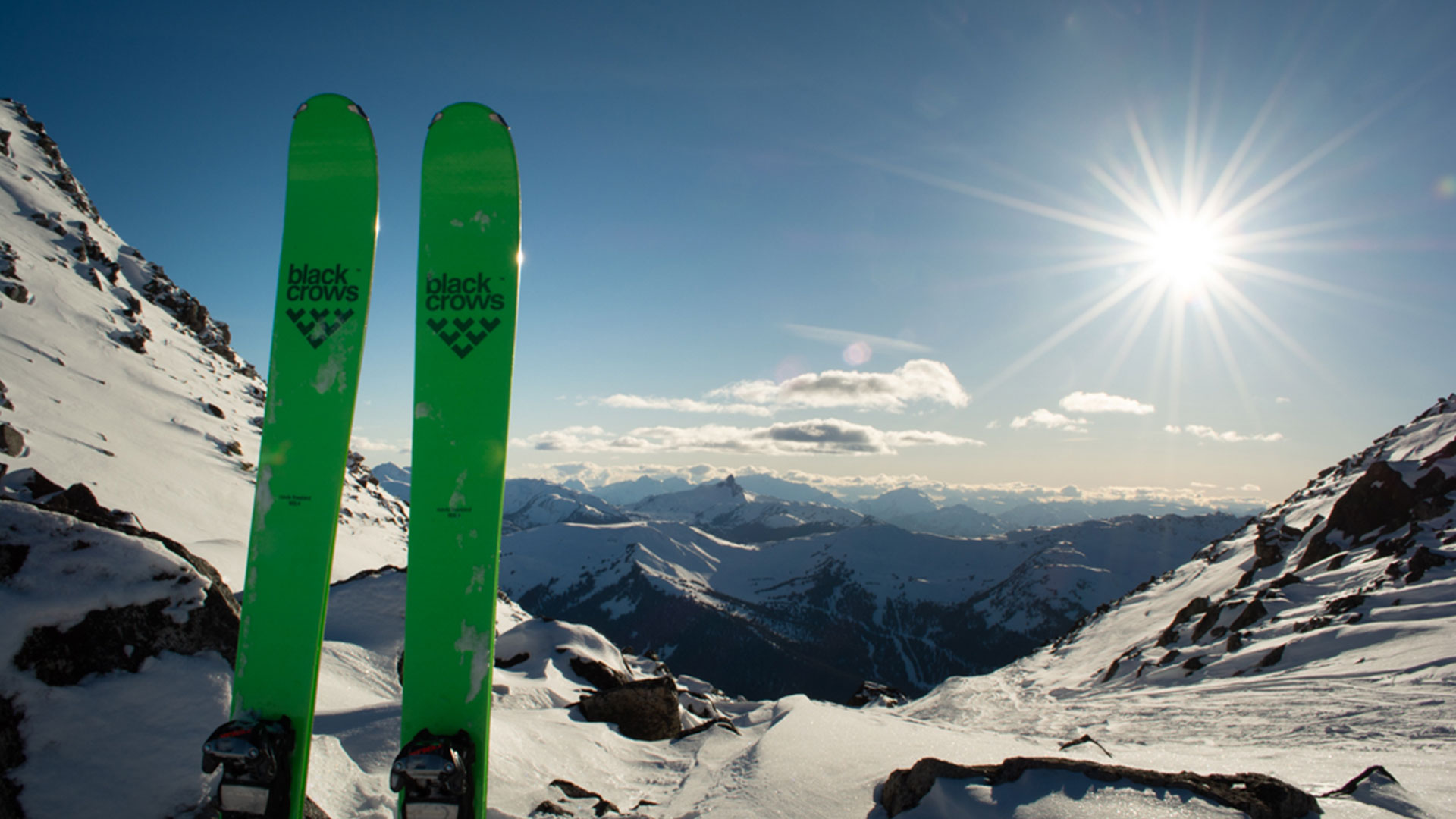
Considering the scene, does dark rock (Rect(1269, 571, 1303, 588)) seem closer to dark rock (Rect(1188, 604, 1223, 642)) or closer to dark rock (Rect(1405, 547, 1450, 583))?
dark rock (Rect(1188, 604, 1223, 642))

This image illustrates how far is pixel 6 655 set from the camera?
4527 millimetres

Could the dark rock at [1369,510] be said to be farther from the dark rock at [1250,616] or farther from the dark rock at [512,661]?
the dark rock at [512,661]

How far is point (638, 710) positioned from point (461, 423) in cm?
844

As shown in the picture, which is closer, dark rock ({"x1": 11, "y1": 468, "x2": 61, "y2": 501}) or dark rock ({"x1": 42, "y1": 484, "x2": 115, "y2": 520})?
dark rock ({"x1": 42, "y1": 484, "x2": 115, "y2": 520})

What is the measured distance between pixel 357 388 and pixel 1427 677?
21.8 meters

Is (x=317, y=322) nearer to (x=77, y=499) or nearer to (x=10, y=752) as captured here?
(x=10, y=752)

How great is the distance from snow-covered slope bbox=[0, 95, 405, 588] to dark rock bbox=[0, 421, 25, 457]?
56mm

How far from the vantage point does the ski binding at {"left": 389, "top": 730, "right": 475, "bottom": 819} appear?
4.65 m

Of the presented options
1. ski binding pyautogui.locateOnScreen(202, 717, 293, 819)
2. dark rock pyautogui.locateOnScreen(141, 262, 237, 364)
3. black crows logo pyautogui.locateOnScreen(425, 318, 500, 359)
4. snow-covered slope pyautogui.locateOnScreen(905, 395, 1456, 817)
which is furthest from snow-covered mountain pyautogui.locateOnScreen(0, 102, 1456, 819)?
dark rock pyautogui.locateOnScreen(141, 262, 237, 364)

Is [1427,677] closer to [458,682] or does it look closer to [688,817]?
[688,817]

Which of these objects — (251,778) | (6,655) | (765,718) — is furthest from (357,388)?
(765,718)

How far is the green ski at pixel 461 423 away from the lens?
5941 millimetres

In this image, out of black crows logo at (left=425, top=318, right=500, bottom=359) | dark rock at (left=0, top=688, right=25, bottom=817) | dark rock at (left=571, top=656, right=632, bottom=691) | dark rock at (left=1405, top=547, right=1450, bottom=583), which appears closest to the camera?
dark rock at (left=0, top=688, right=25, bottom=817)

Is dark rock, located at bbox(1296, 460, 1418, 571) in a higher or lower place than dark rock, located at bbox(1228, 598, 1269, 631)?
higher
